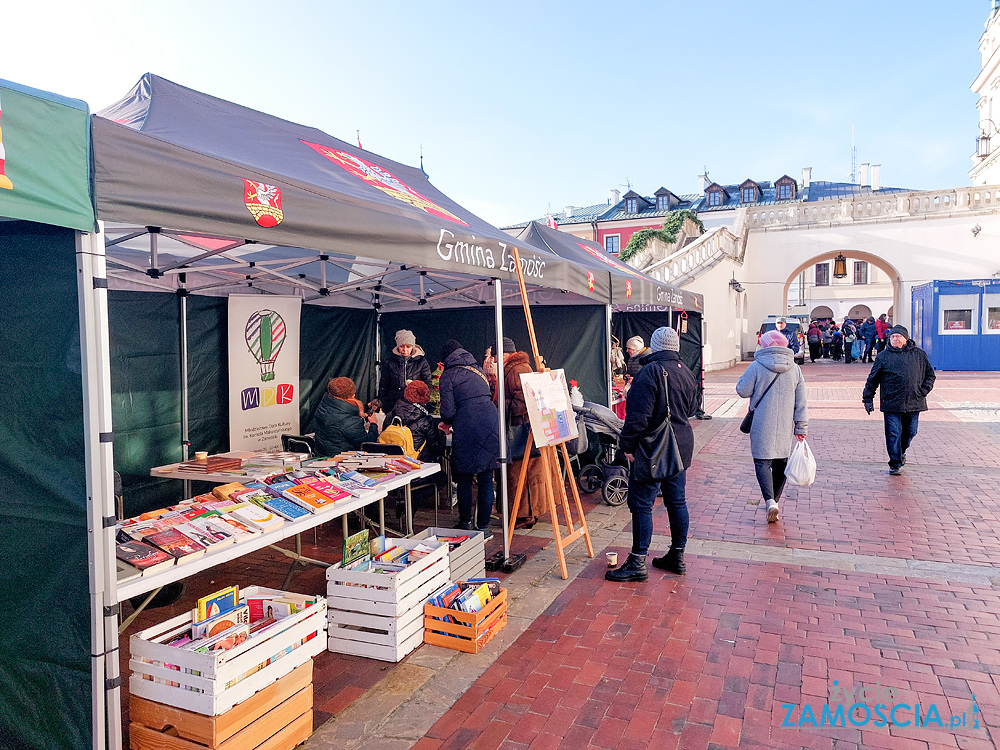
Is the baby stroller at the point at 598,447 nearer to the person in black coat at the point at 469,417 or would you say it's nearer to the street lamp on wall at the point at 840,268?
the person in black coat at the point at 469,417

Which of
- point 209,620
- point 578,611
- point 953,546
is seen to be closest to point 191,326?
point 209,620

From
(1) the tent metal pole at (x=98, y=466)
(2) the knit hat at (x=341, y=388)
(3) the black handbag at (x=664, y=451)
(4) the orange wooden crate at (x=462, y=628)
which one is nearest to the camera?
(1) the tent metal pole at (x=98, y=466)

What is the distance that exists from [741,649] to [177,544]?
2.98 metres

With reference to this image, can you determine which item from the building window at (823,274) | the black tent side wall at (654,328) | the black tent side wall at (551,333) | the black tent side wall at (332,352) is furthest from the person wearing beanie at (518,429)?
the building window at (823,274)

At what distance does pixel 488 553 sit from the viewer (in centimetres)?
542

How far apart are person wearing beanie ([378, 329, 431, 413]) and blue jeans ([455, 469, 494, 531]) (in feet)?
5.95

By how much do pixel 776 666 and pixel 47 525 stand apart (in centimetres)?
345

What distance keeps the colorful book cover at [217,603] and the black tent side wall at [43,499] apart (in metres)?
0.51

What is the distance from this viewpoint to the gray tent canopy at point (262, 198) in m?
2.48

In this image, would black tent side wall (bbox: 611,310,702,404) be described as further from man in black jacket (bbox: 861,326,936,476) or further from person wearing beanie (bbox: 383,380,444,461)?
person wearing beanie (bbox: 383,380,444,461)

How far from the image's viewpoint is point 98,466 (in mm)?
2396

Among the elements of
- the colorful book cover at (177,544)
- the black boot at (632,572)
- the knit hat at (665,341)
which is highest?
the knit hat at (665,341)

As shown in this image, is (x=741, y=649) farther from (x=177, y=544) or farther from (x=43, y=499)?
(x=43, y=499)

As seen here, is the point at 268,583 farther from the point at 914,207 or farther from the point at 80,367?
the point at 914,207
